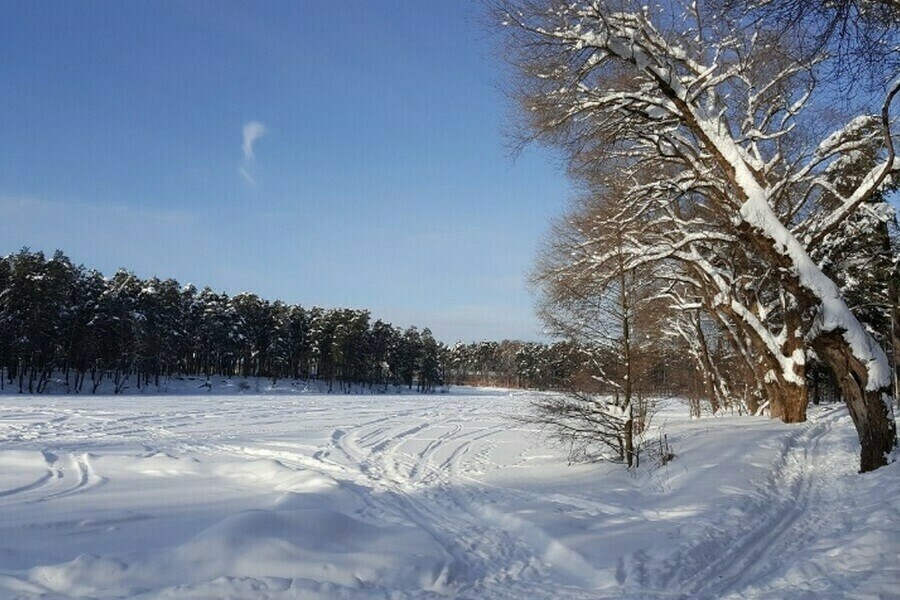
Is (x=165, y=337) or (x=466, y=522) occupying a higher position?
(x=165, y=337)

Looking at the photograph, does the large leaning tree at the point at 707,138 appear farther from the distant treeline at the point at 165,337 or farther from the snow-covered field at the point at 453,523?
the distant treeline at the point at 165,337

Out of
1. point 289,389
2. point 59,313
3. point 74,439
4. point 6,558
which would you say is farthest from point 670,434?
point 289,389

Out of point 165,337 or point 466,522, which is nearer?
point 466,522

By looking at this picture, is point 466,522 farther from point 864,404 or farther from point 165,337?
point 165,337

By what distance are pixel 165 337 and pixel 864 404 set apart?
68.7m

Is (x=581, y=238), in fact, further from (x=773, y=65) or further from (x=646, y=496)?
(x=646, y=496)

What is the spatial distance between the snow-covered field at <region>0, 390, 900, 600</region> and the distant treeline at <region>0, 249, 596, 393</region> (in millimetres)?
32893

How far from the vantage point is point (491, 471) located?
12438 millimetres

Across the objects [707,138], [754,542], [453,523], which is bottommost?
[453,523]

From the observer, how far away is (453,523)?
8.01 m

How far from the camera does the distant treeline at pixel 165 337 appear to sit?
5175cm

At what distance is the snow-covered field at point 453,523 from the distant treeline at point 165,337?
32.9 meters

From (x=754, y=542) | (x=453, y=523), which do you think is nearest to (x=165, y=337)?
(x=453, y=523)

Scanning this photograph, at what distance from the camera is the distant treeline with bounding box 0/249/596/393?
51750mm
